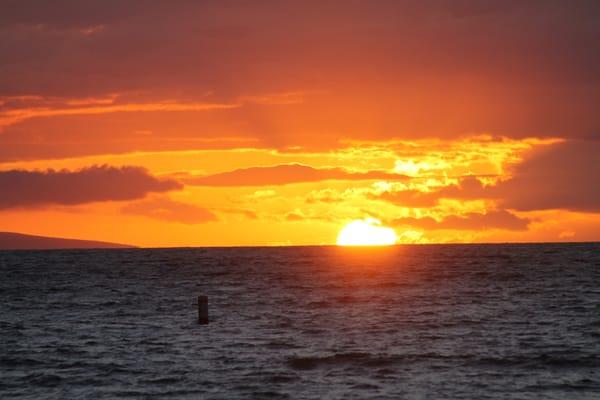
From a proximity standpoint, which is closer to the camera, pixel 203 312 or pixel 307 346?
pixel 307 346

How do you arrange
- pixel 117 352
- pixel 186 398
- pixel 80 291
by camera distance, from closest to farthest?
pixel 186 398 → pixel 117 352 → pixel 80 291

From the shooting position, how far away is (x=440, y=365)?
112 ft

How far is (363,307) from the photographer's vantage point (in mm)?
60688

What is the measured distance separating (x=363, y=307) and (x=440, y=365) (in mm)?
26476

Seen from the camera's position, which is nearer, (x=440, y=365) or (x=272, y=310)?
(x=440, y=365)

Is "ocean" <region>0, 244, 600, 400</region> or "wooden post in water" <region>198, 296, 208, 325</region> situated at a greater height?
"wooden post in water" <region>198, 296, 208, 325</region>

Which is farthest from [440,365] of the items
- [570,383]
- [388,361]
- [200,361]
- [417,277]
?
[417,277]

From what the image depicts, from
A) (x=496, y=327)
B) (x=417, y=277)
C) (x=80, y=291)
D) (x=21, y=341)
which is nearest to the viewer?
(x=21, y=341)

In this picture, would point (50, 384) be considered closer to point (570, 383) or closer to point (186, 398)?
point (186, 398)

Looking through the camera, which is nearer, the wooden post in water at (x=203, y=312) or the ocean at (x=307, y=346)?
the ocean at (x=307, y=346)

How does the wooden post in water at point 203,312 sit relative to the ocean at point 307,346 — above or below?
above

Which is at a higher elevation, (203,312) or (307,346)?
(203,312)

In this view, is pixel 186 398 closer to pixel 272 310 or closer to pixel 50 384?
pixel 50 384

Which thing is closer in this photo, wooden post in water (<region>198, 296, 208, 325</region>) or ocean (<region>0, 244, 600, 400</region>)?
ocean (<region>0, 244, 600, 400</region>)
